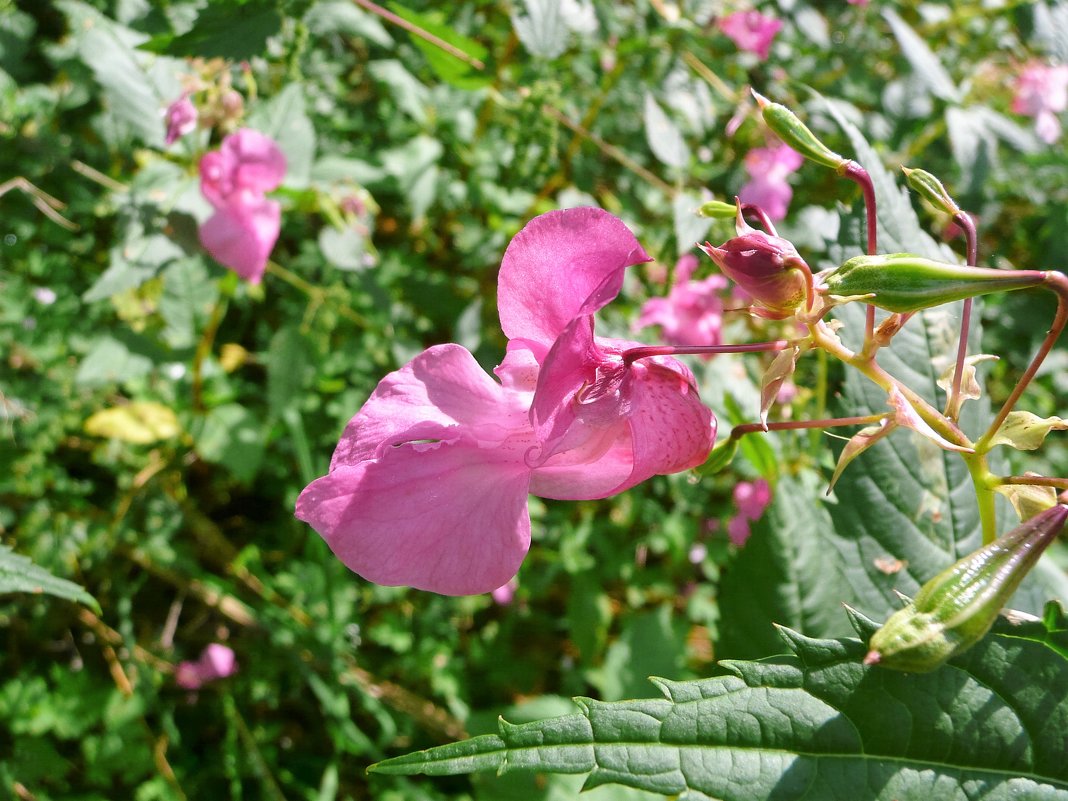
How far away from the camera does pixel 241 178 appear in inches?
58.4

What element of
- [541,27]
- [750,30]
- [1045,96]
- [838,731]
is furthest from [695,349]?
[1045,96]

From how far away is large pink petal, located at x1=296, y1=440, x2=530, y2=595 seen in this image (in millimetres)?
647

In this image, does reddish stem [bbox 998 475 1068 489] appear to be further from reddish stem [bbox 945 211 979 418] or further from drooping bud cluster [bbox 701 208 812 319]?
drooping bud cluster [bbox 701 208 812 319]

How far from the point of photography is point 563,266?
658 millimetres

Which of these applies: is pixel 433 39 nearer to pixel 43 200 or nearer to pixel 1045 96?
pixel 43 200

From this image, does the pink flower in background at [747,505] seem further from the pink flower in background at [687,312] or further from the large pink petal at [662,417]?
the large pink petal at [662,417]

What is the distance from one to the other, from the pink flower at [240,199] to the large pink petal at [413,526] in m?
0.95

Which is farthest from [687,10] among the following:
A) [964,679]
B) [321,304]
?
[964,679]

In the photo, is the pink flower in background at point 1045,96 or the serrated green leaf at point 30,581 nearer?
the serrated green leaf at point 30,581

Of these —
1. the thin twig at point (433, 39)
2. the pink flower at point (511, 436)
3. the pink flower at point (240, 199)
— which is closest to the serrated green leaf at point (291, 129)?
the pink flower at point (240, 199)

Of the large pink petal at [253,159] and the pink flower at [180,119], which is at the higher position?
the pink flower at [180,119]

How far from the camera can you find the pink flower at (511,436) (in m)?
0.64

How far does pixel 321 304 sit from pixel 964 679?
59.7 inches

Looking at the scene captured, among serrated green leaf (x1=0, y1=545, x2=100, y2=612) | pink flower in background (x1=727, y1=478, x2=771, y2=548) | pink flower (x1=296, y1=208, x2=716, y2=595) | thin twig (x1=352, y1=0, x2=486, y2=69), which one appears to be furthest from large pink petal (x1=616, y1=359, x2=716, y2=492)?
pink flower in background (x1=727, y1=478, x2=771, y2=548)
